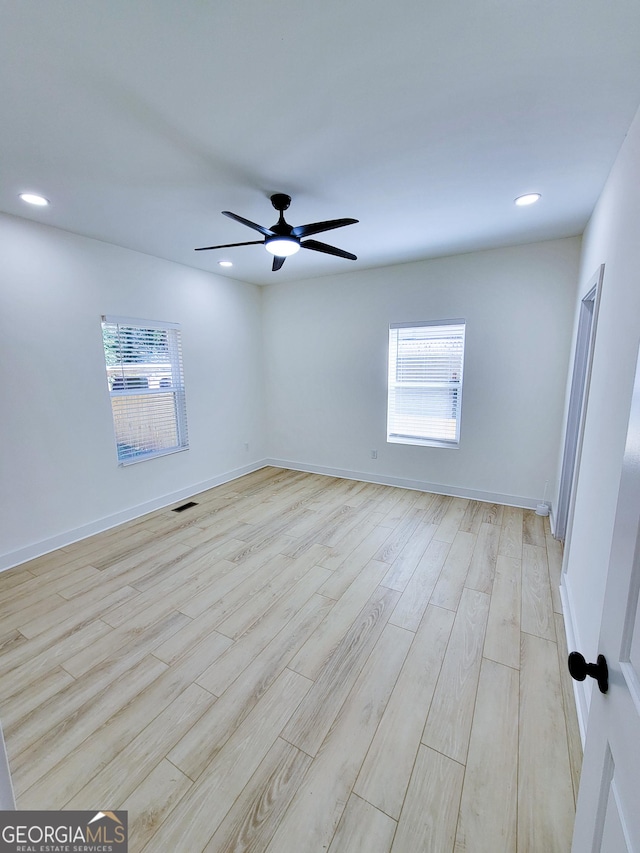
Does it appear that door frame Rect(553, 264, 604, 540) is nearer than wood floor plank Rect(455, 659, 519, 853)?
No

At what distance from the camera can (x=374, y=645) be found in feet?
6.49

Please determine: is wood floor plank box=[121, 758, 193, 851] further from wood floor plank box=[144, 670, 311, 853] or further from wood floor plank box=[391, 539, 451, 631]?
wood floor plank box=[391, 539, 451, 631]

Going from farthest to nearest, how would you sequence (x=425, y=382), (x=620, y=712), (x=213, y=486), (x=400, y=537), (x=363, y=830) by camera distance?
(x=213, y=486), (x=425, y=382), (x=400, y=537), (x=363, y=830), (x=620, y=712)

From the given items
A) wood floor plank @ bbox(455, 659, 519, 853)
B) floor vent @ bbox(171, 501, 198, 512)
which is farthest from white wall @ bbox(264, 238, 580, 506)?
wood floor plank @ bbox(455, 659, 519, 853)

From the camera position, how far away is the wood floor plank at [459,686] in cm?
147

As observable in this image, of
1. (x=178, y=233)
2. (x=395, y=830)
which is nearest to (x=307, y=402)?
(x=178, y=233)

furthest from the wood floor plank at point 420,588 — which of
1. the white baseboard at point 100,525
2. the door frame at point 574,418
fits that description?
the white baseboard at point 100,525

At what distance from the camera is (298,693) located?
1691mm

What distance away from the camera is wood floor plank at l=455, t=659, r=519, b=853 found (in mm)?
1163

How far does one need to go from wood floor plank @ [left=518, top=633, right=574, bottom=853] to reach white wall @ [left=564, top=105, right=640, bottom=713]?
21 cm

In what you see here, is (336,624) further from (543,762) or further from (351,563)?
(543,762)

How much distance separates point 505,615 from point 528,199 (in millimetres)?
2782

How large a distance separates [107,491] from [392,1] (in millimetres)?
3819

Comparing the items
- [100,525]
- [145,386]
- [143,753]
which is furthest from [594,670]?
[145,386]
